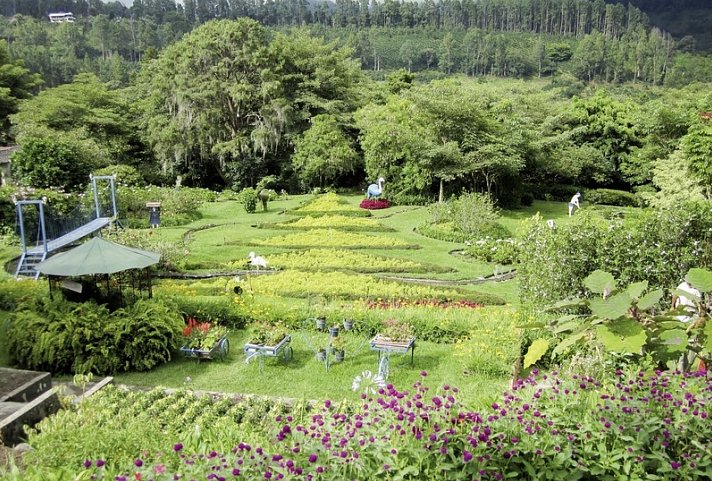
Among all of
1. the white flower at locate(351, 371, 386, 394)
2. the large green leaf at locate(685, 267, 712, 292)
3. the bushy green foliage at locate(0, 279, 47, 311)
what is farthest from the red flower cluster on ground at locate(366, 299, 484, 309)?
the large green leaf at locate(685, 267, 712, 292)

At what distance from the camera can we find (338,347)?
959 cm

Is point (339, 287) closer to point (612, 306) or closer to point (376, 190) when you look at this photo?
point (612, 306)

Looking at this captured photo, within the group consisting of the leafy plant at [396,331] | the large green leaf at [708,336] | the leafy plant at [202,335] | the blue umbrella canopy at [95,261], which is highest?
the large green leaf at [708,336]

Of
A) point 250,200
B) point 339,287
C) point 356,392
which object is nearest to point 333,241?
point 339,287

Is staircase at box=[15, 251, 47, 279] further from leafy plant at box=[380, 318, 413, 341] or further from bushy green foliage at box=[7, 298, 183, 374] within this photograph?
leafy plant at box=[380, 318, 413, 341]

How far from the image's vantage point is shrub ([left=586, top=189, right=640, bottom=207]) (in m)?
30.5

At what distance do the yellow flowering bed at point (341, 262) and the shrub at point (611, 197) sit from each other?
1853cm

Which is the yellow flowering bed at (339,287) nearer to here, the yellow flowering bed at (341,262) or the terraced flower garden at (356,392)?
the terraced flower garden at (356,392)

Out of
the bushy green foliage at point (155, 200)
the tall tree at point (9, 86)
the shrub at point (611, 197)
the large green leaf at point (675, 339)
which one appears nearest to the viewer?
the large green leaf at point (675, 339)

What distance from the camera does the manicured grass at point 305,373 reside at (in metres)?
8.66

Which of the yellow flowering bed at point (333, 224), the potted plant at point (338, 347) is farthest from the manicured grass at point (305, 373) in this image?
the yellow flowering bed at point (333, 224)

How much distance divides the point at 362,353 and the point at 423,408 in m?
6.43

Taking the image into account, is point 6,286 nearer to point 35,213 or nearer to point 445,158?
point 35,213

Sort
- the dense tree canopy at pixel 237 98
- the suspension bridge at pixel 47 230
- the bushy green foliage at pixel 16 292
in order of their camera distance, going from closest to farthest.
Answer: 1. the bushy green foliage at pixel 16 292
2. the suspension bridge at pixel 47 230
3. the dense tree canopy at pixel 237 98
